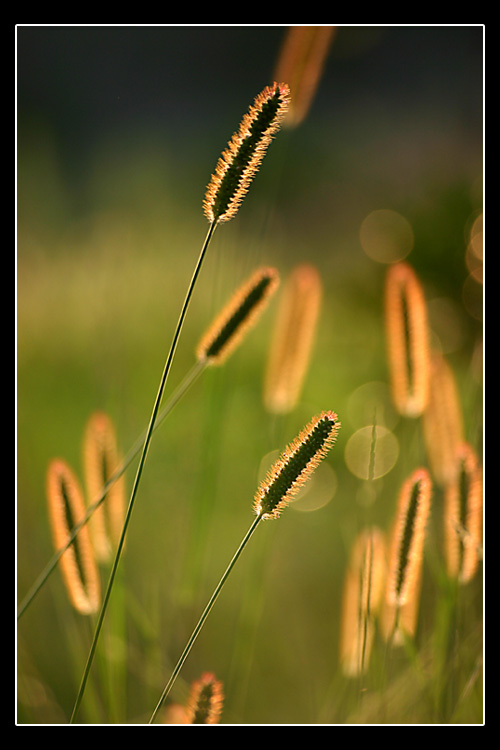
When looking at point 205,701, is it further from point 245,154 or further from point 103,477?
point 245,154

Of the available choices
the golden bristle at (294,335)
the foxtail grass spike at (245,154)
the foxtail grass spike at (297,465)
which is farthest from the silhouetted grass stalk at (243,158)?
the golden bristle at (294,335)

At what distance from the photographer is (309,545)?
3.42 feet

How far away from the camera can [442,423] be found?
27.8 inches

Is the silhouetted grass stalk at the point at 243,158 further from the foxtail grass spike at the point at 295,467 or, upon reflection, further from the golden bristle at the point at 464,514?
the golden bristle at the point at 464,514

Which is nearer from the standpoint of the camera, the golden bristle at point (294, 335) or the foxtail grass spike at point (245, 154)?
the foxtail grass spike at point (245, 154)

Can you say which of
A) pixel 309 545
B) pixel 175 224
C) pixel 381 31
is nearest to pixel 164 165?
pixel 175 224

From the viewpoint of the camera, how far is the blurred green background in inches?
31.3

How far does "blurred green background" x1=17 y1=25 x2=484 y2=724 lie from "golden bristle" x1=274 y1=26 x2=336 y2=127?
0.06m

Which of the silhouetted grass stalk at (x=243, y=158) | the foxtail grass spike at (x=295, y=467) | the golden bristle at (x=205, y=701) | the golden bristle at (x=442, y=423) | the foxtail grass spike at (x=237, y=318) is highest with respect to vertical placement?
the silhouetted grass stalk at (x=243, y=158)

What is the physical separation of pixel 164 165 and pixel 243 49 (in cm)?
26

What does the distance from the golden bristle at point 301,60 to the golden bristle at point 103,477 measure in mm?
478

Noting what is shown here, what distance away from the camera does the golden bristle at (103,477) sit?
62 cm

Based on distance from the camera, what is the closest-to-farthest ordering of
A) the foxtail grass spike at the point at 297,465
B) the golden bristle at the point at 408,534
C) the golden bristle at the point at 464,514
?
the foxtail grass spike at the point at 297,465
the golden bristle at the point at 408,534
the golden bristle at the point at 464,514

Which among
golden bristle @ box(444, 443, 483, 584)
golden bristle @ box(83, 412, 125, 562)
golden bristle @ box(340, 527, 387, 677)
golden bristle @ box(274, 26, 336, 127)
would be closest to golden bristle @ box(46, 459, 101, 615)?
golden bristle @ box(83, 412, 125, 562)
